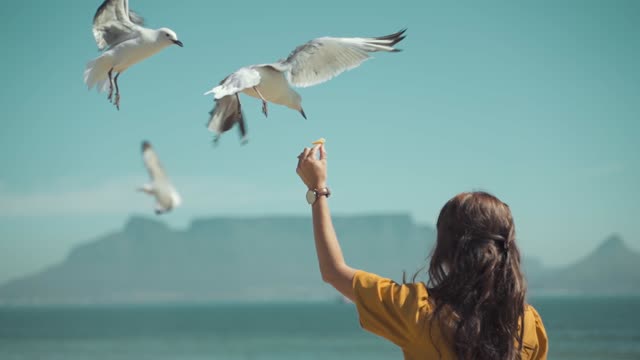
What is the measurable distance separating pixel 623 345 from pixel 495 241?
154 feet

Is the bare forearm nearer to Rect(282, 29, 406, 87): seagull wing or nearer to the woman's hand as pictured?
the woman's hand

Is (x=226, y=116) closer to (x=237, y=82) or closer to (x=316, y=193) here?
(x=237, y=82)

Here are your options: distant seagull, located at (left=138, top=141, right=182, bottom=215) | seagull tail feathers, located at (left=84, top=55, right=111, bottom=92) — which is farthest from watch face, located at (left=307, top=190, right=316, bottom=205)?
Result: distant seagull, located at (left=138, top=141, right=182, bottom=215)

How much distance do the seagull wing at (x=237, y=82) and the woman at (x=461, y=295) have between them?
1.79ft

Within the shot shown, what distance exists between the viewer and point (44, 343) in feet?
196

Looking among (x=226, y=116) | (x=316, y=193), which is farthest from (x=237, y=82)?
(x=316, y=193)

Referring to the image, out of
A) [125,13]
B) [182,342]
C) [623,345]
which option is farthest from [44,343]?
[125,13]

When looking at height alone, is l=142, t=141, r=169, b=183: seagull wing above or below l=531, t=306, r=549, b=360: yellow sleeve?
above

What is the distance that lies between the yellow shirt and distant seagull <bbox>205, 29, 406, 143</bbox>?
0.58m

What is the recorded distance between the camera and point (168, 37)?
2646mm

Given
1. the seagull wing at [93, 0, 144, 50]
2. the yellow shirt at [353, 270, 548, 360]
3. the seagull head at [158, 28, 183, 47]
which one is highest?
the seagull wing at [93, 0, 144, 50]

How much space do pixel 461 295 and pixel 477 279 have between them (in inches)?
2.0

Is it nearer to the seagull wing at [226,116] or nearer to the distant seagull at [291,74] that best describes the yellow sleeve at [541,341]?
the distant seagull at [291,74]

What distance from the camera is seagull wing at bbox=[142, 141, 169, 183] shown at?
7.84m
